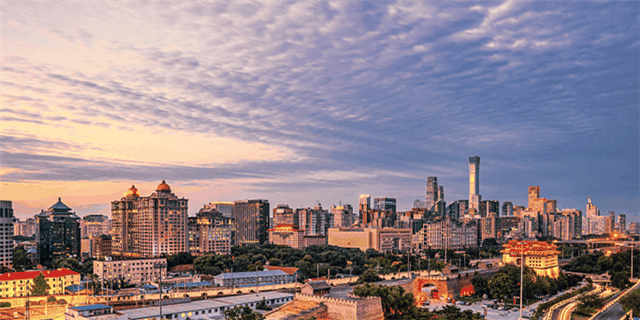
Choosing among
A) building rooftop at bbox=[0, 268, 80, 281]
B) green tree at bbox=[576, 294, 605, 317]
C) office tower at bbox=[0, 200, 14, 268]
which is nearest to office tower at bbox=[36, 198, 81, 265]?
office tower at bbox=[0, 200, 14, 268]

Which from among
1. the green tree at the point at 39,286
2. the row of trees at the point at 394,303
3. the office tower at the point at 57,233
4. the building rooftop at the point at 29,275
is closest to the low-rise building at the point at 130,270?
the building rooftop at the point at 29,275

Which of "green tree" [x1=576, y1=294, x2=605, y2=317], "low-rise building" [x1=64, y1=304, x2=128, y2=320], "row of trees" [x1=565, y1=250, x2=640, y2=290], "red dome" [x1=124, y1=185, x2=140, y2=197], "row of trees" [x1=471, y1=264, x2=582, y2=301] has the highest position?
"red dome" [x1=124, y1=185, x2=140, y2=197]

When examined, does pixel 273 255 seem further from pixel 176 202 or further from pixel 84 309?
pixel 84 309

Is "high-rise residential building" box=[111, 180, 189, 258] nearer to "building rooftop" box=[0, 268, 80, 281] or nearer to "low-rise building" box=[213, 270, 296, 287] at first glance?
"building rooftop" box=[0, 268, 80, 281]

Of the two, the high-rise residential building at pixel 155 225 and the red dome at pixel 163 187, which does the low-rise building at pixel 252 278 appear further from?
the red dome at pixel 163 187

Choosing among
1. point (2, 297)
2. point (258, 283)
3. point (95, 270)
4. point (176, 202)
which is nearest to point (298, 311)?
point (258, 283)

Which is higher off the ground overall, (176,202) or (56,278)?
(176,202)
